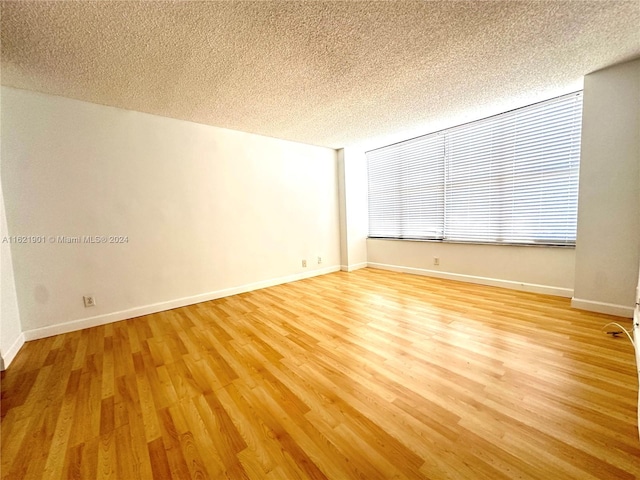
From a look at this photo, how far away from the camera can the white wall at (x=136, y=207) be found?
2350mm

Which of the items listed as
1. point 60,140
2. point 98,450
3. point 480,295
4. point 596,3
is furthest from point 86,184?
point 480,295

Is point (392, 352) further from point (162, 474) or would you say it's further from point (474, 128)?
point (474, 128)

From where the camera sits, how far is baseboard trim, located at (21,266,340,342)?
7.95 feet

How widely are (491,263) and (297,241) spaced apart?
300cm

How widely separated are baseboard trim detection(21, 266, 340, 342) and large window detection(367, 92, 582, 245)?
2.57m

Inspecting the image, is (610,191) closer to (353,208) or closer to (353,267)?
(353,208)

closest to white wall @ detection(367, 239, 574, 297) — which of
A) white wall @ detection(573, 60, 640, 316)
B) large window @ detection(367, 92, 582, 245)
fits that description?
large window @ detection(367, 92, 582, 245)

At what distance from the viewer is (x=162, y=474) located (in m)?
1.04

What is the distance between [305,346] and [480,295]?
8.02 ft

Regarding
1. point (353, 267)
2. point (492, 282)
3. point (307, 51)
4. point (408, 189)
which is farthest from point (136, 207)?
point (492, 282)

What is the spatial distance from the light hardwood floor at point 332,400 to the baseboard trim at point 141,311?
0.35 ft

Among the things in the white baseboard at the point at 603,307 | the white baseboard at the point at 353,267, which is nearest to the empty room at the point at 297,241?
the white baseboard at the point at 603,307

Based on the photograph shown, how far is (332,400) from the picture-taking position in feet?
4.75

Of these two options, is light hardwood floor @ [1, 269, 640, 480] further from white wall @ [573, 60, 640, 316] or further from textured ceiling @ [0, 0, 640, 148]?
textured ceiling @ [0, 0, 640, 148]
